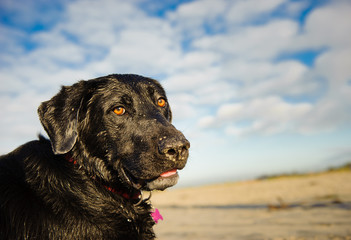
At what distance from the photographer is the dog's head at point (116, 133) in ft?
9.12

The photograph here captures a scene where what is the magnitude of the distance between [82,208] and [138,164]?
2.31 ft

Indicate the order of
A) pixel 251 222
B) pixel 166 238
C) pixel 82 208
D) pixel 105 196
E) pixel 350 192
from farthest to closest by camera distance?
pixel 350 192 → pixel 251 222 → pixel 166 238 → pixel 105 196 → pixel 82 208

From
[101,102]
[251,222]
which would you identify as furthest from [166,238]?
[101,102]

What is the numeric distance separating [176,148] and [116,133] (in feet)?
2.76

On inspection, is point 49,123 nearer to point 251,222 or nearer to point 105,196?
point 105,196

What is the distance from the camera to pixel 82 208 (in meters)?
2.73

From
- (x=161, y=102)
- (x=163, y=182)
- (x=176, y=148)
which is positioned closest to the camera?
(x=176, y=148)

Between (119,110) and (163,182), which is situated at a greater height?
(119,110)

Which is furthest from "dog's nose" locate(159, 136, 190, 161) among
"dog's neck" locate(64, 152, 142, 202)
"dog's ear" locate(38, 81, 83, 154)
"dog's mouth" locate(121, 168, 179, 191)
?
"dog's ear" locate(38, 81, 83, 154)

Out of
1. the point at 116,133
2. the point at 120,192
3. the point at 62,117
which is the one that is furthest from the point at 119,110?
the point at 120,192

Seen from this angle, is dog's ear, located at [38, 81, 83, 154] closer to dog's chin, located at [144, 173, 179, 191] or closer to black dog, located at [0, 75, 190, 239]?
black dog, located at [0, 75, 190, 239]

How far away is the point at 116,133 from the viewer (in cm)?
310

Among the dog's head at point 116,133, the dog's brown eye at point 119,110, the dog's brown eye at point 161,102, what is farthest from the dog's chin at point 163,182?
the dog's brown eye at point 161,102

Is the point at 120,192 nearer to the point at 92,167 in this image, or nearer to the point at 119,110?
the point at 92,167
